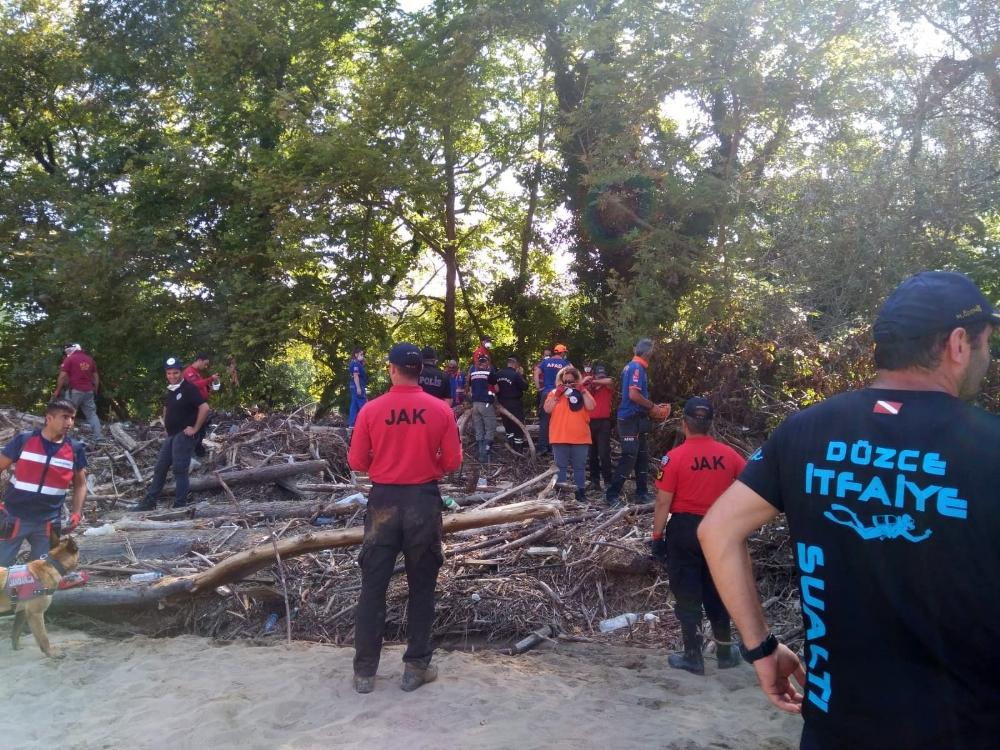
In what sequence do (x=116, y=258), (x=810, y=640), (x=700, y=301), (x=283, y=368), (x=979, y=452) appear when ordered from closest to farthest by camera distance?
(x=979, y=452) → (x=810, y=640) → (x=700, y=301) → (x=116, y=258) → (x=283, y=368)

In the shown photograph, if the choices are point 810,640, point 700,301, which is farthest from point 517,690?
point 700,301

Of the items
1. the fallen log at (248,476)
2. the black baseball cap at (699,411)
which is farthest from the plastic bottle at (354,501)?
the black baseball cap at (699,411)

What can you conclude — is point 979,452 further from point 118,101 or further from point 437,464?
point 118,101

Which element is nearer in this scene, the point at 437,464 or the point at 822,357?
the point at 437,464

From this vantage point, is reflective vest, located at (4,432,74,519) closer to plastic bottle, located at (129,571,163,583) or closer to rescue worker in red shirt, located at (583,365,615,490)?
plastic bottle, located at (129,571,163,583)

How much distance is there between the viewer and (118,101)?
20.9 metres

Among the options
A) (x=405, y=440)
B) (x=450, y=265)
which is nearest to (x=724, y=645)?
(x=405, y=440)

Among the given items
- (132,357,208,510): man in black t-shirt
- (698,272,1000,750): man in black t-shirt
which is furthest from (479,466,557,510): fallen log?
(698,272,1000,750): man in black t-shirt

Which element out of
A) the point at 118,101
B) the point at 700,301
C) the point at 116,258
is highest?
the point at 118,101

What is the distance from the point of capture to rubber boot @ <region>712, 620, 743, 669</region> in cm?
615

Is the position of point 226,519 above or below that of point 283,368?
below

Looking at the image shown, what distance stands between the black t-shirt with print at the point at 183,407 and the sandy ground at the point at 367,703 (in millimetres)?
4517

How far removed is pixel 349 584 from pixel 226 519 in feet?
9.90

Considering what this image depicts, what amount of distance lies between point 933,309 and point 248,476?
35.7 feet
